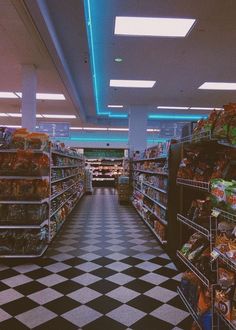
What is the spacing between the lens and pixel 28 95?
7.05 meters

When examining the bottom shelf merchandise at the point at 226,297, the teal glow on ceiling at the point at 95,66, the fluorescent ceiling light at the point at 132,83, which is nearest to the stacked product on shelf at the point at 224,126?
the bottom shelf merchandise at the point at 226,297

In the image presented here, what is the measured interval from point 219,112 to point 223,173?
1.60ft

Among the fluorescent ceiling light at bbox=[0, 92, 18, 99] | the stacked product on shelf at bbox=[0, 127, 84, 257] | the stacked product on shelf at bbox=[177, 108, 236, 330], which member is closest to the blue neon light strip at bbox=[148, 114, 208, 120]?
the fluorescent ceiling light at bbox=[0, 92, 18, 99]

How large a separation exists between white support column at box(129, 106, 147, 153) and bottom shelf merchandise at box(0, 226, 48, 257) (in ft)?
27.1

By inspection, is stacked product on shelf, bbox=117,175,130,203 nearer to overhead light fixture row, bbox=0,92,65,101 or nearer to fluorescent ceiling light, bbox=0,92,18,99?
overhead light fixture row, bbox=0,92,65,101

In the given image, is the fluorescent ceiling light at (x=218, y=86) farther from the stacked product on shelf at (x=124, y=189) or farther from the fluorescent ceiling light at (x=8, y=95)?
the fluorescent ceiling light at (x=8, y=95)

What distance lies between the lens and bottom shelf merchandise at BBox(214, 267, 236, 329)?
1793 mm

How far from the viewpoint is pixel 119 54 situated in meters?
6.84

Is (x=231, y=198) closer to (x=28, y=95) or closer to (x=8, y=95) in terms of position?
(x=28, y=95)

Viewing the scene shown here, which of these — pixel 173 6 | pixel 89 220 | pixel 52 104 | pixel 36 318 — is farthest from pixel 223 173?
pixel 52 104

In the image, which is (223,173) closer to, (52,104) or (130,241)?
(130,241)

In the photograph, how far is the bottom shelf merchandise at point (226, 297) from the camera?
5.88 feet

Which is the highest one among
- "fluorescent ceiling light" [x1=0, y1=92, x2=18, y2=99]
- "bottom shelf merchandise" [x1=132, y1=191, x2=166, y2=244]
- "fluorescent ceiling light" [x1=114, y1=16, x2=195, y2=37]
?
"fluorescent ceiling light" [x1=114, y1=16, x2=195, y2=37]

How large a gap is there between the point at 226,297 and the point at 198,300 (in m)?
0.63
